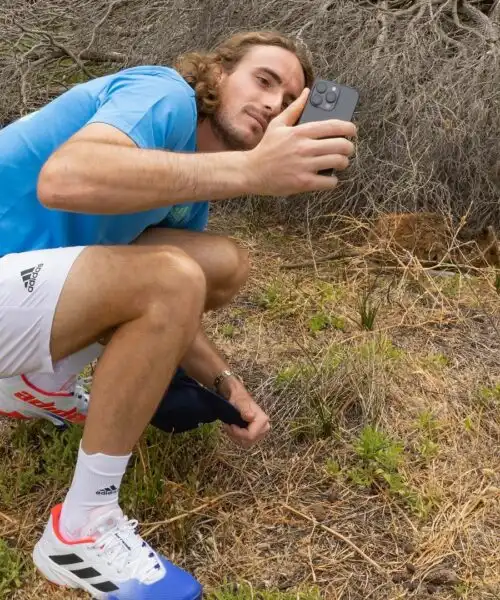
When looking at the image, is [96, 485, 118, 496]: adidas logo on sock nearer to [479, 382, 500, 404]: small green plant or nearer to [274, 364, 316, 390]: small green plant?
[274, 364, 316, 390]: small green plant

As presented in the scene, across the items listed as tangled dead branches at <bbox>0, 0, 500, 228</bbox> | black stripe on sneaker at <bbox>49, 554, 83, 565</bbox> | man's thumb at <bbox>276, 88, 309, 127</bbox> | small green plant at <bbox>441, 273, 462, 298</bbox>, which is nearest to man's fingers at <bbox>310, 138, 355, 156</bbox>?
man's thumb at <bbox>276, 88, 309, 127</bbox>

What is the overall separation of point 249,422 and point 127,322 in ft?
1.82

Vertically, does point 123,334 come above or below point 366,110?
above

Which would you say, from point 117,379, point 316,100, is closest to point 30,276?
point 117,379

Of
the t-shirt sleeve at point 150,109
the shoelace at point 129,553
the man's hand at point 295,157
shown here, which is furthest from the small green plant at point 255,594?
the t-shirt sleeve at point 150,109

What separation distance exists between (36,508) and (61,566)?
Result: 0.33 m

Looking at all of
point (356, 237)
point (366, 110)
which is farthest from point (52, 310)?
point (366, 110)

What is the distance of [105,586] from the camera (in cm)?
173

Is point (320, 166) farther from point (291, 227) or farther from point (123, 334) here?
point (291, 227)

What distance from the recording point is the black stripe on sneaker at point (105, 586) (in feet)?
5.66

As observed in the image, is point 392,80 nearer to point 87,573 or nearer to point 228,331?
point 228,331

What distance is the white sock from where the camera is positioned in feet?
5.74

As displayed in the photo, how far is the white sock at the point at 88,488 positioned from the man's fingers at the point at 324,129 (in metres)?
0.88

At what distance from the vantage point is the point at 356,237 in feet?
13.1
